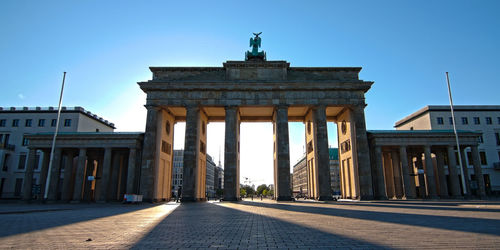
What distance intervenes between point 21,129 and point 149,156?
33909 millimetres

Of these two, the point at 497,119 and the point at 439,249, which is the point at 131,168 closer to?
the point at 439,249

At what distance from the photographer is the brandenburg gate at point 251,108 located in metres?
36.0

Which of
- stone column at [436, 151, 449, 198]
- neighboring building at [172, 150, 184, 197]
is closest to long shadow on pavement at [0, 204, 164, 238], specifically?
stone column at [436, 151, 449, 198]

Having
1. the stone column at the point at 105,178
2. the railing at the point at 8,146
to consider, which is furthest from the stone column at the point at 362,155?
the railing at the point at 8,146

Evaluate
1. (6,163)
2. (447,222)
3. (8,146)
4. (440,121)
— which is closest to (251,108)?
(447,222)

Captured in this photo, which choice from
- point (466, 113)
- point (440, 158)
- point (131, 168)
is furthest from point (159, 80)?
point (466, 113)

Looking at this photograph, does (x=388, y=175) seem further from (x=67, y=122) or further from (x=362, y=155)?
(x=67, y=122)

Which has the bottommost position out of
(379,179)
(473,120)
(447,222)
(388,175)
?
(447,222)

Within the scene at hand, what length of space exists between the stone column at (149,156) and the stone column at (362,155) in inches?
1023

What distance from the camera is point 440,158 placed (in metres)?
42.3

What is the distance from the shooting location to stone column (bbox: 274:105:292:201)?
116ft

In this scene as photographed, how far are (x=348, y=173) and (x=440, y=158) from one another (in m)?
14.2

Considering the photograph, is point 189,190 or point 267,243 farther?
point 189,190

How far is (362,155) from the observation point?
121ft
